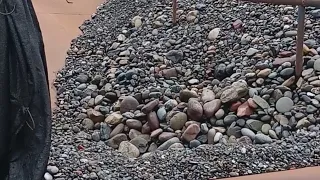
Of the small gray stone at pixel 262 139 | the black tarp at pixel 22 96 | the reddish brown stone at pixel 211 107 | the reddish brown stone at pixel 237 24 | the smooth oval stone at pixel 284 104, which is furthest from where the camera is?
the reddish brown stone at pixel 237 24

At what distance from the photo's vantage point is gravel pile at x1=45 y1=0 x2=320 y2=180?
2.20 meters

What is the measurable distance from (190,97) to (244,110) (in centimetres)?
41

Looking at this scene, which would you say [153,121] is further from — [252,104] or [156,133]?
[252,104]

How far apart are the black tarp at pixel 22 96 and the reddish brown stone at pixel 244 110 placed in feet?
5.49

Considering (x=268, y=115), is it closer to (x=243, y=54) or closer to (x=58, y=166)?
(x=243, y=54)

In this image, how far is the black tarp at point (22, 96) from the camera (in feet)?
4.20

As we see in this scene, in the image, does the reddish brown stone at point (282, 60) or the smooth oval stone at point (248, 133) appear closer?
the smooth oval stone at point (248, 133)

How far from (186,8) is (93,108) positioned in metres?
1.46

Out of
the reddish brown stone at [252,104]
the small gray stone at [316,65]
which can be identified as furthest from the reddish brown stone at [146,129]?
the small gray stone at [316,65]

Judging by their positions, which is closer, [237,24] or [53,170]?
[53,170]

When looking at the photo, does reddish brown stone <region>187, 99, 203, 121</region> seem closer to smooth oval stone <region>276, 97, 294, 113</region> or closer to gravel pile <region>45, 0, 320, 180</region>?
gravel pile <region>45, 0, 320, 180</region>

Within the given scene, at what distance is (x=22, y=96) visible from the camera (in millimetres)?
1297

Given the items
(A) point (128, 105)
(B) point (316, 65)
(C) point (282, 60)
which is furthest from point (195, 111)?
(B) point (316, 65)

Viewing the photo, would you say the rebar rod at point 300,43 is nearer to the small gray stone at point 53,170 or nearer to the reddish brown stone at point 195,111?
the reddish brown stone at point 195,111
